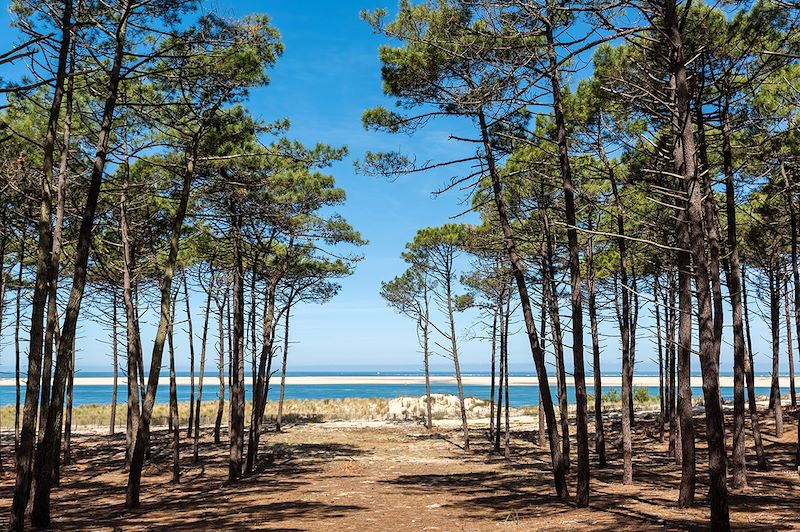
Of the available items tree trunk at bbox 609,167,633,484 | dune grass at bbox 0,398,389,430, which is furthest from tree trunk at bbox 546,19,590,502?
dune grass at bbox 0,398,389,430

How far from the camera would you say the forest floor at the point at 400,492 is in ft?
30.6

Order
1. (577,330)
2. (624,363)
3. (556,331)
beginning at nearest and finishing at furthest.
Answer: (577,330), (624,363), (556,331)

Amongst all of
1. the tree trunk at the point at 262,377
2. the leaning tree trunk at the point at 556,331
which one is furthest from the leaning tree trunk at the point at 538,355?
the tree trunk at the point at 262,377

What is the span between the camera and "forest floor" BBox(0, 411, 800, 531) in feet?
30.6

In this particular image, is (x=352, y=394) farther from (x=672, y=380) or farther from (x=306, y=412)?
(x=672, y=380)

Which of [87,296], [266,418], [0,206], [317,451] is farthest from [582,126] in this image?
[266,418]

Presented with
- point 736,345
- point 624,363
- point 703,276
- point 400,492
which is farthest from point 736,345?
point 400,492

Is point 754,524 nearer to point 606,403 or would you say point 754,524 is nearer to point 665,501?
point 665,501

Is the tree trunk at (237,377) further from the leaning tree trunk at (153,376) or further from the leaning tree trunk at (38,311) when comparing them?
the leaning tree trunk at (38,311)

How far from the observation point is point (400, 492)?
42.9ft

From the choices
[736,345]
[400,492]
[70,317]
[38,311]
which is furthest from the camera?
[400,492]

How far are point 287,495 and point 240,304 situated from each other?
5.63m

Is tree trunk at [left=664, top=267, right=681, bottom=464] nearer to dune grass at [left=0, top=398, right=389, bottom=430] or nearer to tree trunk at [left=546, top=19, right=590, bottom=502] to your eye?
tree trunk at [left=546, top=19, right=590, bottom=502]

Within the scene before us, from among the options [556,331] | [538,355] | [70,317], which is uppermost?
[70,317]
